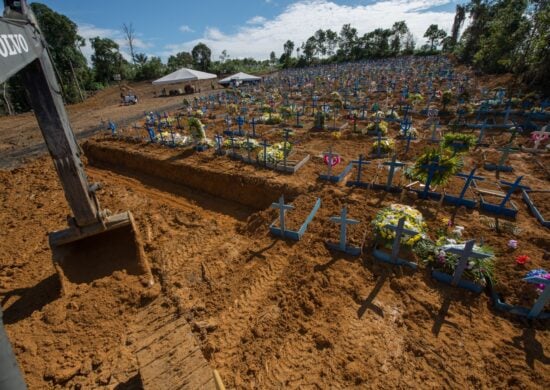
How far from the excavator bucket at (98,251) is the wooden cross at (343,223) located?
4374mm

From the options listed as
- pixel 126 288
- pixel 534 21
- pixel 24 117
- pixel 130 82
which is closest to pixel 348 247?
pixel 126 288

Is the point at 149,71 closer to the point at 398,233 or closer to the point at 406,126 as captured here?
the point at 406,126

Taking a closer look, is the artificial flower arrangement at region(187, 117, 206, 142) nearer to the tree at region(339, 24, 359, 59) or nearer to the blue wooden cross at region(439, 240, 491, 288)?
the blue wooden cross at region(439, 240, 491, 288)

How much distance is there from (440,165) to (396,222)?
8.95ft

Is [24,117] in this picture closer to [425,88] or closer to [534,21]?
[425,88]

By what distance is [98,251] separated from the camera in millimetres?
5359

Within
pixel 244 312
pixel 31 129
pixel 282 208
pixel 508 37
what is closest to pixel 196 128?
pixel 282 208

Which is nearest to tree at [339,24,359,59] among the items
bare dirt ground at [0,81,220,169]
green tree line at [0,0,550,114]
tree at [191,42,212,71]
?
green tree line at [0,0,550,114]

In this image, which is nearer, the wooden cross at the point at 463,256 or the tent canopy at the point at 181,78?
the wooden cross at the point at 463,256

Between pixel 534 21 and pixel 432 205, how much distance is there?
23.3 m

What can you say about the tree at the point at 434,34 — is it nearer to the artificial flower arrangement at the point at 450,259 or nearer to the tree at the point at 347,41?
the tree at the point at 347,41

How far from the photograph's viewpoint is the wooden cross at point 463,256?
4.76m

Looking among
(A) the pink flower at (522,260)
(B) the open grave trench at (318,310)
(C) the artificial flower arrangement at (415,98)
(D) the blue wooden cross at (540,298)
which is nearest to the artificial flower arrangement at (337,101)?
(C) the artificial flower arrangement at (415,98)

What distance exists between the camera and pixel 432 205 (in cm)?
779
